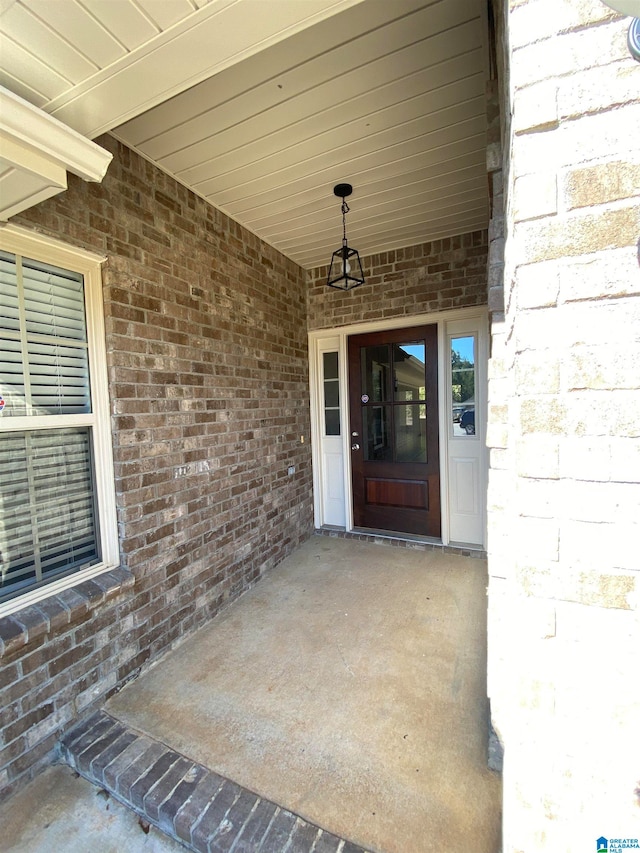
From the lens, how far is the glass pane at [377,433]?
367 cm

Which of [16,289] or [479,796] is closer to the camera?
[479,796]

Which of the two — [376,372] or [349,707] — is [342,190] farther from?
[349,707]

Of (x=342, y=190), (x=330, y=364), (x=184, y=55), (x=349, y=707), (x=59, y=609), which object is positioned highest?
(x=342, y=190)

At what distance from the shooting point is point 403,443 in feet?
11.9

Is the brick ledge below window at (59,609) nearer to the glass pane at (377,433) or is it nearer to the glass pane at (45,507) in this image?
the glass pane at (45,507)

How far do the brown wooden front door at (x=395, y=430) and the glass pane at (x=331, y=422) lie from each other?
189 mm

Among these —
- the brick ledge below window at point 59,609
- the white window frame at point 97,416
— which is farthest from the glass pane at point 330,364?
the brick ledge below window at point 59,609

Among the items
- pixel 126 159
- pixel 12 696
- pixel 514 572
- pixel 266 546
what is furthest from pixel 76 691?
pixel 126 159

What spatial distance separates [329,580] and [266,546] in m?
0.58

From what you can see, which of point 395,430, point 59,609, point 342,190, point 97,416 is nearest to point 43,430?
point 97,416

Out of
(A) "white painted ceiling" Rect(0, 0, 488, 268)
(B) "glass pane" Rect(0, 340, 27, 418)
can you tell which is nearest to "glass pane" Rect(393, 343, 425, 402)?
(A) "white painted ceiling" Rect(0, 0, 488, 268)

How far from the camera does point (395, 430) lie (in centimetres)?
363

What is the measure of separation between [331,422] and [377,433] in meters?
0.53

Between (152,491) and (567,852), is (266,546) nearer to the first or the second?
(152,491)
